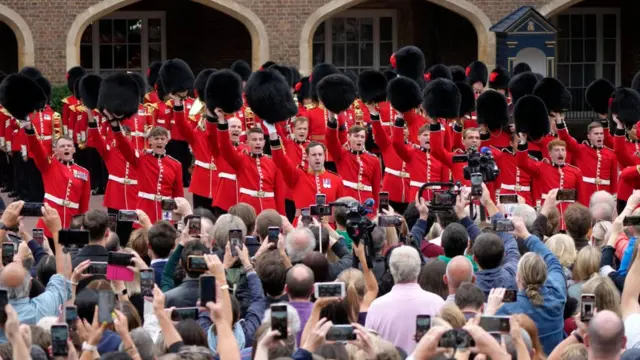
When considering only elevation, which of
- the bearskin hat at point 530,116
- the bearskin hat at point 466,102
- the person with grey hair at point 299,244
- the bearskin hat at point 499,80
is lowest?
the person with grey hair at point 299,244

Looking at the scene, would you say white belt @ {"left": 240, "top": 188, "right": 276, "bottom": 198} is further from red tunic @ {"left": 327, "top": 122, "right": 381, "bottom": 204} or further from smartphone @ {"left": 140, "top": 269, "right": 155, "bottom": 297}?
smartphone @ {"left": 140, "top": 269, "right": 155, "bottom": 297}

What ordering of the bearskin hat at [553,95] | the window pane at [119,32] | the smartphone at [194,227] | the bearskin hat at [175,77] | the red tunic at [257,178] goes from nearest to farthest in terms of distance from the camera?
the smartphone at [194,227] < the red tunic at [257,178] < the bearskin hat at [553,95] < the bearskin hat at [175,77] < the window pane at [119,32]

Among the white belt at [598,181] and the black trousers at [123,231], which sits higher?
the white belt at [598,181]

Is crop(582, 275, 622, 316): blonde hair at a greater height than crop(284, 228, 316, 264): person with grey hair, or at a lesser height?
lesser

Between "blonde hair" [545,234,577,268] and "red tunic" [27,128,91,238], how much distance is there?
394cm

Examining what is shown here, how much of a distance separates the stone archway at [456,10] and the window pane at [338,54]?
195 cm

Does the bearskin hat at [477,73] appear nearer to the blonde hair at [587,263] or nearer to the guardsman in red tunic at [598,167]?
the guardsman in red tunic at [598,167]

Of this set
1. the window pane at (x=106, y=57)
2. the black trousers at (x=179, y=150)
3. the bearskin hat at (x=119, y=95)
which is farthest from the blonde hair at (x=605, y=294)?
the window pane at (x=106, y=57)

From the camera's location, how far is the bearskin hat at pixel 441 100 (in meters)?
10.4

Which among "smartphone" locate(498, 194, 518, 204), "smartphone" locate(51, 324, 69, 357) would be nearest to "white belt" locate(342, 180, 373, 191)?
"smartphone" locate(498, 194, 518, 204)

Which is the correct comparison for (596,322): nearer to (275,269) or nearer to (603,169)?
(275,269)

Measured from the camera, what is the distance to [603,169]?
34.9 ft

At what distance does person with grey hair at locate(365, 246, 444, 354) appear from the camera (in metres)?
5.54

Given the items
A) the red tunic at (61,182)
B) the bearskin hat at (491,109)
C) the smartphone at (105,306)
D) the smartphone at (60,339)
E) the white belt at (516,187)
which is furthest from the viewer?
the bearskin hat at (491,109)
